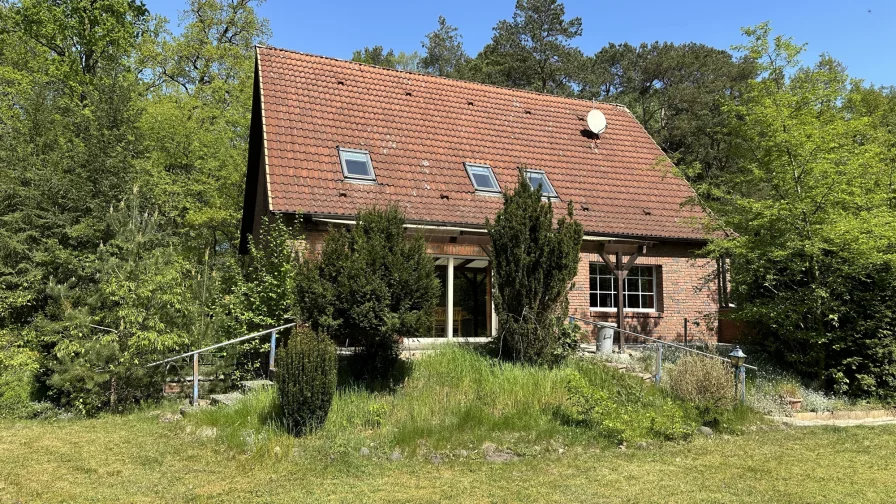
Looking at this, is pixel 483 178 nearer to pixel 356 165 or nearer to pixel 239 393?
pixel 356 165

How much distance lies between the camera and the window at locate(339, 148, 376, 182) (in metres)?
12.9

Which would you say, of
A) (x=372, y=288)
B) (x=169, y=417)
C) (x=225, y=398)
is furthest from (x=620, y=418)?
(x=169, y=417)

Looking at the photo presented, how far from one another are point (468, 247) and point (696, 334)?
264 inches

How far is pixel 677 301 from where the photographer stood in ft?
48.5

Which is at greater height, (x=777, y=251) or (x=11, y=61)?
(x=11, y=61)

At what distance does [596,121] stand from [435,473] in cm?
1333

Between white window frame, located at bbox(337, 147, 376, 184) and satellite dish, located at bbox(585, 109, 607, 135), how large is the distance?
697cm

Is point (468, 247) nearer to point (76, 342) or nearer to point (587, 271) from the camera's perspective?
point (587, 271)

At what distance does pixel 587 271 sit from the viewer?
557 inches

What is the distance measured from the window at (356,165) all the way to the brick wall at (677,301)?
537 centimetres

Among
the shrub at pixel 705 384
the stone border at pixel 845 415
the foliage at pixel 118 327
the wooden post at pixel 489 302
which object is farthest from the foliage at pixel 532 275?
the foliage at pixel 118 327

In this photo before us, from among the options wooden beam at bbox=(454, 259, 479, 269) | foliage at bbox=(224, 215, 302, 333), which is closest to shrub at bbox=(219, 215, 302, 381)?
foliage at bbox=(224, 215, 302, 333)

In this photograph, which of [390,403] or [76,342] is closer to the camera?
[390,403]

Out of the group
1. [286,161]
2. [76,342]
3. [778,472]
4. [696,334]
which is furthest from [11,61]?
[778,472]
